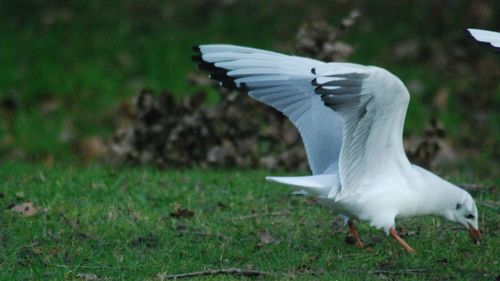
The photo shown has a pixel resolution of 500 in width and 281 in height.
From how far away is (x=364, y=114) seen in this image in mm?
6539

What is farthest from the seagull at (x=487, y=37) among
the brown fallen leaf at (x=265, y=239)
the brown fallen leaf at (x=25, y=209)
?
the brown fallen leaf at (x=25, y=209)

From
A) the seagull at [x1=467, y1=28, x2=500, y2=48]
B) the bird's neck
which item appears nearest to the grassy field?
the bird's neck

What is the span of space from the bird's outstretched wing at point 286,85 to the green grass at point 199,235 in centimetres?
61

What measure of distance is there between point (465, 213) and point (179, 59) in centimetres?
767

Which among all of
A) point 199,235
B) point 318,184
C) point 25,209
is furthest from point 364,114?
point 25,209

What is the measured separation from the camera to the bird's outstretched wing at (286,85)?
738cm

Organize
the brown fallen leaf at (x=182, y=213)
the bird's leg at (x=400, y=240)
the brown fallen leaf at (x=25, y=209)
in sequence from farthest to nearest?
the brown fallen leaf at (x=182, y=213), the brown fallen leaf at (x=25, y=209), the bird's leg at (x=400, y=240)

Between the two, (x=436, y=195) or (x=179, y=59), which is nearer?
(x=436, y=195)

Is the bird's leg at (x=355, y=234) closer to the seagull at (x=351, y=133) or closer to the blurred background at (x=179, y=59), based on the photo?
the seagull at (x=351, y=133)

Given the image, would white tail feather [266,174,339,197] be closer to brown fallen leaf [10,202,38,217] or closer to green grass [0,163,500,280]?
green grass [0,163,500,280]

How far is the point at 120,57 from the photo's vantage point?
1459 centimetres

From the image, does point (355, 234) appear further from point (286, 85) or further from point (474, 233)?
point (286, 85)

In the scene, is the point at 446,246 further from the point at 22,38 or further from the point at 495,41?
the point at 22,38

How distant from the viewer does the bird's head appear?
7230 mm
